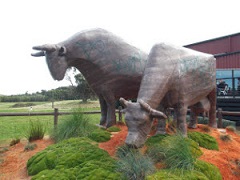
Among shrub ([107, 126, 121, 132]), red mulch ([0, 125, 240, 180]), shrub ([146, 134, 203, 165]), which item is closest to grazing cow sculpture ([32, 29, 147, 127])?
shrub ([107, 126, 121, 132])

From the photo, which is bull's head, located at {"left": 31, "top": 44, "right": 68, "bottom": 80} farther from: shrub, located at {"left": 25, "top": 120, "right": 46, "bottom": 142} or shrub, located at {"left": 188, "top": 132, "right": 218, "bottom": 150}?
shrub, located at {"left": 188, "top": 132, "right": 218, "bottom": 150}

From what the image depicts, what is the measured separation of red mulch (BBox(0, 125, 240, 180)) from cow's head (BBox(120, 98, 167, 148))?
0.96 metres

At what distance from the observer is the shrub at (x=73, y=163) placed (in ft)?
13.7

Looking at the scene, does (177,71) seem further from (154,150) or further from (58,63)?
(58,63)

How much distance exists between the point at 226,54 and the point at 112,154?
14.9m

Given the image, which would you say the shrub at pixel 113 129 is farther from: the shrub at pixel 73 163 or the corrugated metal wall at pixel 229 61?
the corrugated metal wall at pixel 229 61

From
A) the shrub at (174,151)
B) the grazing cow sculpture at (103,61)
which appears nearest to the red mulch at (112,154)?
the shrub at (174,151)

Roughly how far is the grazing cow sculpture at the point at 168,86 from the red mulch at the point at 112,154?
2.96 feet

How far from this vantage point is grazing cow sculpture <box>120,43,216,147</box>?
4.40 metres

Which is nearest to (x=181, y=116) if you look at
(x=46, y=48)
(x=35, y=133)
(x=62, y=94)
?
(x=46, y=48)

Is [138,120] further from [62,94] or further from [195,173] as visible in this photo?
[62,94]

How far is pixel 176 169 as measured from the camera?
4.05 m

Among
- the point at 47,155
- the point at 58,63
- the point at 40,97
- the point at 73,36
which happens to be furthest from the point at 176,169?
the point at 40,97

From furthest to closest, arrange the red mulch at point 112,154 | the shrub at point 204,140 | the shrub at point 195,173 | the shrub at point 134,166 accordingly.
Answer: the shrub at point 204,140, the red mulch at point 112,154, the shrub at point 134,166, the shrub at point 195,173
